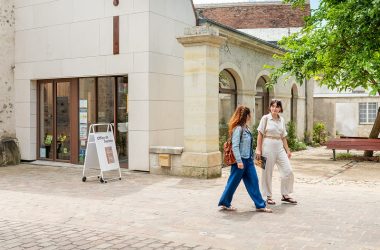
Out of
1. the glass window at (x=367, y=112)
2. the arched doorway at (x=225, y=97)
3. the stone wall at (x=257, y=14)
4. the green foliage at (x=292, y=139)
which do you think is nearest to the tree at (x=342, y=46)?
the arched doorway at (x=225, y=97)

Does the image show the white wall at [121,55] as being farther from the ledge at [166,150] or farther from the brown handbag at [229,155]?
the brown handbag at [229,155]

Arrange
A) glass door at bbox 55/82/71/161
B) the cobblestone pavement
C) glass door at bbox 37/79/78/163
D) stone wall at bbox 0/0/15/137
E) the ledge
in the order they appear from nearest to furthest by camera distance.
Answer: the cobblestone pavement → the ledge → glass door at bbox 37/79/78/163 → glass door at bbox 55/82/71/161 → stone wall at bbox 0/0/15/137

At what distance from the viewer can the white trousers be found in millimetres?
7941

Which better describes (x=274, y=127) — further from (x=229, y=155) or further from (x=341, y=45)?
(x=341, y=45)

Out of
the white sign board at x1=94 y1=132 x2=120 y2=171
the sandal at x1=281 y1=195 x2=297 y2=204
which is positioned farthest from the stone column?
the sandal at x1=281 y1=195 x2=297 y2=204

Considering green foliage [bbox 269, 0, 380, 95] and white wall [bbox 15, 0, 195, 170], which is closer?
green foliage [bbox 269, 0, 380, 95]

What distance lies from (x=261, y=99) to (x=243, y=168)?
11.5 m

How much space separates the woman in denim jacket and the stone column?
3.18m

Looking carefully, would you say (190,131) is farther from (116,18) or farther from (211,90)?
(116,18)

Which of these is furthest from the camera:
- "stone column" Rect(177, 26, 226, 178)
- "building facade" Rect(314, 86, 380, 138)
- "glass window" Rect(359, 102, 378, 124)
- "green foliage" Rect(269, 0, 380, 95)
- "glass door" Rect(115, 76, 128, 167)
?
"glass window" Rect(359, 102, 378, 124)

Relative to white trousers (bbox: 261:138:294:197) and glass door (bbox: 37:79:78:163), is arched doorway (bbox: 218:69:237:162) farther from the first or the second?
white trousers (bbox: 261:138:294:197)

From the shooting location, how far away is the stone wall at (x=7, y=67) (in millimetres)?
13836

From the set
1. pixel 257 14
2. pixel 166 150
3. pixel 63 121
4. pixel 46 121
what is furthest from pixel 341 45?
pixel 257 14

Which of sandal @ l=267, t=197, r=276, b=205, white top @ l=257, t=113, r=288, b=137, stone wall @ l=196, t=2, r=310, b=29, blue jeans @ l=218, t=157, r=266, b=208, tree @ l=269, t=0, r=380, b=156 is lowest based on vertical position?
sandal @ l=267, t=197, r=276, b=205
